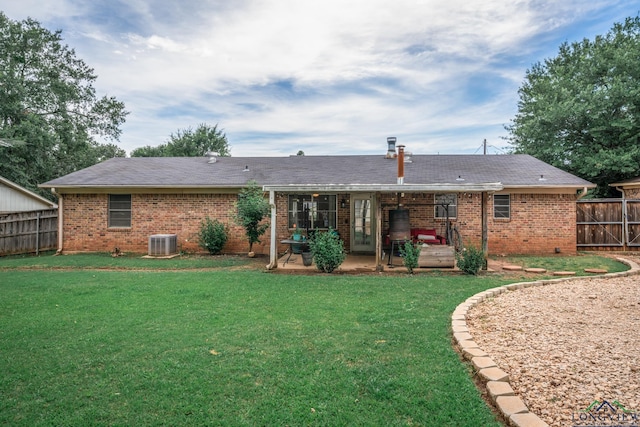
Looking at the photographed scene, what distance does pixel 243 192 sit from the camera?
463 inches

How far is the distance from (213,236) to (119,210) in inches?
147

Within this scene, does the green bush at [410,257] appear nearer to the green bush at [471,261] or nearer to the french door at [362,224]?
the green bush at [471,261]

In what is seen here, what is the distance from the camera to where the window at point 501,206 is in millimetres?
12461

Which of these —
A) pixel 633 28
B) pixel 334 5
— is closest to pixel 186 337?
pixel 334 5

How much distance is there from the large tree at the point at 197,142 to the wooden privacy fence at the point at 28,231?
2066 centimetres

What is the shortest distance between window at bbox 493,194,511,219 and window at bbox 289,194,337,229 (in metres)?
5.38

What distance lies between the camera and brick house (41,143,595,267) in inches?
484

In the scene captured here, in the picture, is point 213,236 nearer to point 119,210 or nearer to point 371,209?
point 119,210

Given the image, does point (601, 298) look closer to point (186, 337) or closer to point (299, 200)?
point (186, 337)

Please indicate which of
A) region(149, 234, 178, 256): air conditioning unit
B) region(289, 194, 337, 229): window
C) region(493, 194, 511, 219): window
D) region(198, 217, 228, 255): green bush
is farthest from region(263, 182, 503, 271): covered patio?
region(149, 234, 178, 256): air conditioning unit

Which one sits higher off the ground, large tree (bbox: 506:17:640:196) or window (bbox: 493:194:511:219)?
large tree (bbox: 506:17:640:196)
